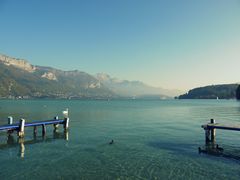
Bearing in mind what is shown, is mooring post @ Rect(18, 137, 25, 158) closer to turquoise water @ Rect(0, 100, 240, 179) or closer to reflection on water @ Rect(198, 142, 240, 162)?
turquoise water @ Rect(0, 100, 240, 179)

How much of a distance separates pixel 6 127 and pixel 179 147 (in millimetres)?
25967

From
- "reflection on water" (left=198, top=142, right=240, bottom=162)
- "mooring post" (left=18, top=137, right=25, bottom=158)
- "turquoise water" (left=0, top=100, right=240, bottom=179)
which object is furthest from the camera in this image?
"mooring post" (left=18, top=137, right=25, bottom=158)

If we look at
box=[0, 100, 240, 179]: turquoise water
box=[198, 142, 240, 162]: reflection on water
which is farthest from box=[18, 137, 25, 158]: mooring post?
box=[198, 142, 240, 162]: reflection on water

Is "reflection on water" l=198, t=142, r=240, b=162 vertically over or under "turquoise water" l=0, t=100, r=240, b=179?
under

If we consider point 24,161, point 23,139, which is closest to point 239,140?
point 24,161

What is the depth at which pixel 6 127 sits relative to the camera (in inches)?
1385

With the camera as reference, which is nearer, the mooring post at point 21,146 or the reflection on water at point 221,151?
the reflection on water at point 221,151

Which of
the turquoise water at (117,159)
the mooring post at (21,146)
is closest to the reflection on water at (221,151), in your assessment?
the turquoise water at (117,159)

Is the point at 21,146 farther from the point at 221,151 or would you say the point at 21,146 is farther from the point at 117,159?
the point at 221,151

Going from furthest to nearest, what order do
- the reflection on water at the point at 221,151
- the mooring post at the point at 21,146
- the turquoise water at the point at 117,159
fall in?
the mooring post at the point at 21,146 → the reflection on water at the point at 221,151 → the turquoise water at the point at 117,159

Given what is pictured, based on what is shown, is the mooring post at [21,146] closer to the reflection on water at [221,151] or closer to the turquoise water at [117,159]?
the turquoise water at [117,159]

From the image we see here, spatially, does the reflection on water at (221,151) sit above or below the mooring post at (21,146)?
below

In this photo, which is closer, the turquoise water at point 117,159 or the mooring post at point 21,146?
the turquoise water at point 117,159

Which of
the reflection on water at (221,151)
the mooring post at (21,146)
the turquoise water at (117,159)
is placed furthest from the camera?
the mooring post at (21,146)
